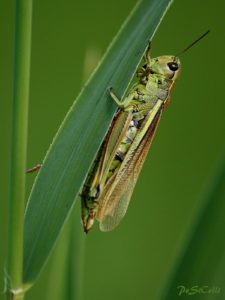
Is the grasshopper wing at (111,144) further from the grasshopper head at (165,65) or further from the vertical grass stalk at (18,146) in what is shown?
the vertical grass stalk at (18,146)

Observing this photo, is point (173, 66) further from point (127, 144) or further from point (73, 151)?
point (73, 151)

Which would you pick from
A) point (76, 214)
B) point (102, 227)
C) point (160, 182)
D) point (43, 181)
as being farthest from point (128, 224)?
point (43, 181)

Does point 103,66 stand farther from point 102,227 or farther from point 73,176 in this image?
point 102,227

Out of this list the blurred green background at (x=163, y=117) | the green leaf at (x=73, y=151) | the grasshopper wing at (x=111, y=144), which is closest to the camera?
the green leaf at (x=73, y=151)

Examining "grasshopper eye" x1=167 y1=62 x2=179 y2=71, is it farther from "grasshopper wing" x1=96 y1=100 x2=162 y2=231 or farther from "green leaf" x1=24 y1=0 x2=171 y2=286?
"green leaf" x1=24 y1=0 x2=171 y2=286

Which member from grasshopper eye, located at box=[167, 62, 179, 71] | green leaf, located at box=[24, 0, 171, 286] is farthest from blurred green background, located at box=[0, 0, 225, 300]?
green leaf, located at box=[24, 0, 171, 286]

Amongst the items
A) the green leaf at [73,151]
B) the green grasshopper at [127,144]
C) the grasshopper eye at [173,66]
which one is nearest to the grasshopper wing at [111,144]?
the green grasshopper at [127,144]
